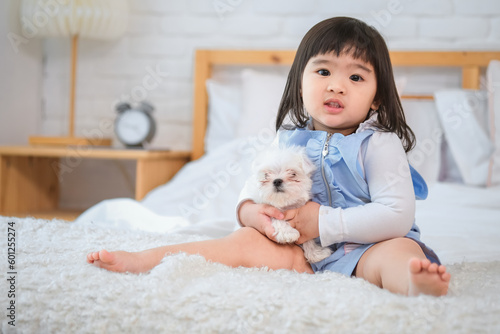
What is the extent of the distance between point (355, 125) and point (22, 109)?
199cm

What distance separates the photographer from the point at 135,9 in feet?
8.39

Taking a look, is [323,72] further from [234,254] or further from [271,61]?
[271,61]

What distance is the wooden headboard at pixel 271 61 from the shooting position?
2.26m

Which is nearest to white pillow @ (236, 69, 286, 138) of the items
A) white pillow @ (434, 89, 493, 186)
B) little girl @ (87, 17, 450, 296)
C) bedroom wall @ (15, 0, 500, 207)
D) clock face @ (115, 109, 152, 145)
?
bedroom wall @ (15, 0, 500, 207)

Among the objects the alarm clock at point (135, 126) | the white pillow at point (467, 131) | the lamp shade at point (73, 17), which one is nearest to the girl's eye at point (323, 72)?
the white pillow at point (467, 131)

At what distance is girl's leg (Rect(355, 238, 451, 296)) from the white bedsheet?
0.28 m

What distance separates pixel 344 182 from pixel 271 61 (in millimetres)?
1514

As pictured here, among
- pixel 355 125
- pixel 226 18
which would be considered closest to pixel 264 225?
pixel 355 125

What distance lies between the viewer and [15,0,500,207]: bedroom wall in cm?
235

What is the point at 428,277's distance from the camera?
0.69 metres

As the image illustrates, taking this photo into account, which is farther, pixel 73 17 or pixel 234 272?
pixel 73 17

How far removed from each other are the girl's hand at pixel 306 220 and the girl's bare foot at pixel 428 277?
Result: 24 cm

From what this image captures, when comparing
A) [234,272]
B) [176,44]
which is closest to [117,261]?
[234,272]

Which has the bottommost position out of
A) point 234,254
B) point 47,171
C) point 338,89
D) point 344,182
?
point 47,171
